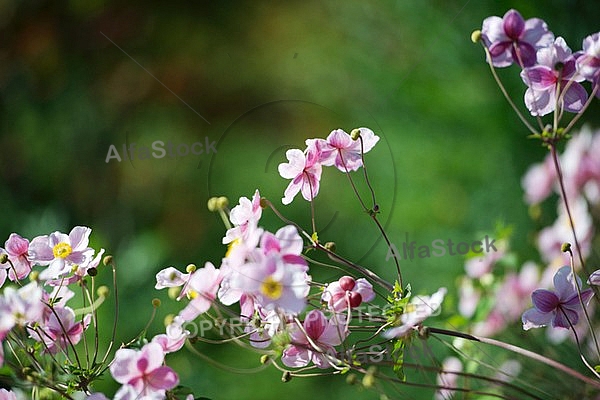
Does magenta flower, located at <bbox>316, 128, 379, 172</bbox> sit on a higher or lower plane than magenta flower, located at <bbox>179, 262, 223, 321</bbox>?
higher

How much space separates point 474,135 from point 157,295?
65cm

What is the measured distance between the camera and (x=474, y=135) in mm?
1383

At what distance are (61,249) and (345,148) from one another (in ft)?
0.61

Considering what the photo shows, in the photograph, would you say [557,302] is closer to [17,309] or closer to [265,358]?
[265,358]

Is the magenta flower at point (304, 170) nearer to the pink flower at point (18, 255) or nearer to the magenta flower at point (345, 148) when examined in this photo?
the magenta flower at point (345, 148)

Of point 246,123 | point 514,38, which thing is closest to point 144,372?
point 514,38

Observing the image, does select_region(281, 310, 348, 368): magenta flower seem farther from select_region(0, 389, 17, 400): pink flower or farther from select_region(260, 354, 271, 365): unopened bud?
select_region(0, 389, 17, 400): pink flower

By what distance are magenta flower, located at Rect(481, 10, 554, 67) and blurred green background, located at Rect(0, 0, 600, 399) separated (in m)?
0.39

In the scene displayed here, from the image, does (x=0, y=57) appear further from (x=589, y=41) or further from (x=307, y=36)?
(x=589, y=41)

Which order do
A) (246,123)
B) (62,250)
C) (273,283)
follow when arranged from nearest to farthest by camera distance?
(273,283) < (62,250) < (246,123)

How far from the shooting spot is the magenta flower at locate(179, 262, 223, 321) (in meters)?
0.38

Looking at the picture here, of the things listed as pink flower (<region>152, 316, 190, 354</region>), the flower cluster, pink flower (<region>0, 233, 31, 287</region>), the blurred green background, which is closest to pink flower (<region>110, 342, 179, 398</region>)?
pink flower (<region>152, 316, 190, 354</region>)

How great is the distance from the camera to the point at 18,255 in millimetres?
457

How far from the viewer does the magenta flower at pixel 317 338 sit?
0.40 m
